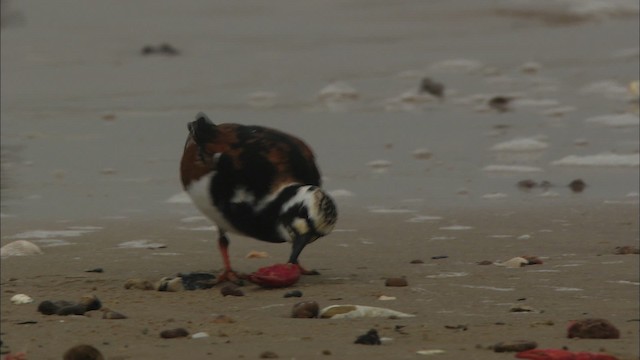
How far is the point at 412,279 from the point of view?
5586 millimetres

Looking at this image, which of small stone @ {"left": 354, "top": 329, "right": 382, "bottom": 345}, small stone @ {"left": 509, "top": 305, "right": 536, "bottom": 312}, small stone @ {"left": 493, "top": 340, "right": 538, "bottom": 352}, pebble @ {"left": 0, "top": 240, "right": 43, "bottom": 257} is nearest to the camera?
small stone @ {"left": 493, "top": 340, "right": 538, "bottom": 352}

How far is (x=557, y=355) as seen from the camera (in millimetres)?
3836

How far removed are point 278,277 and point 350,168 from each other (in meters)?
3.81

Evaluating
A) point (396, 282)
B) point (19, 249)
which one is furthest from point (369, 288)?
point (19, 249)

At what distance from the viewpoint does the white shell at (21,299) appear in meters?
5.31

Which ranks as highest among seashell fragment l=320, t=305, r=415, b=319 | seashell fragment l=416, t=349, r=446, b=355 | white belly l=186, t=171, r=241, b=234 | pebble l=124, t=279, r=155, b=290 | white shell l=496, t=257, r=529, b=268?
white belly l=186, t=171, r=241, b=234

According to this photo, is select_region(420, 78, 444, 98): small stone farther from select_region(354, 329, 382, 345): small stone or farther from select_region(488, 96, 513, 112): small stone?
select_region(354, 329, 382, 345): small stone

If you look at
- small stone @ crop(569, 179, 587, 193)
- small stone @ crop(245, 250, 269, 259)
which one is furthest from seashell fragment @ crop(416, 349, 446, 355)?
small stone @ crop(569, 179, 587, 193)

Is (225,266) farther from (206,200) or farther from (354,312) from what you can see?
(354,312)

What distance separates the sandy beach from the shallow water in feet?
0.12

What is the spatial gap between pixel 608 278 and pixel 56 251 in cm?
252

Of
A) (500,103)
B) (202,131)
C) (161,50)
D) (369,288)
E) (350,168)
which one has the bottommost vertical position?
(369,288)

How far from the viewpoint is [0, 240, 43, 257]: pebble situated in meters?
6.47

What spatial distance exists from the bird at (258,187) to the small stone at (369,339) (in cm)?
129
